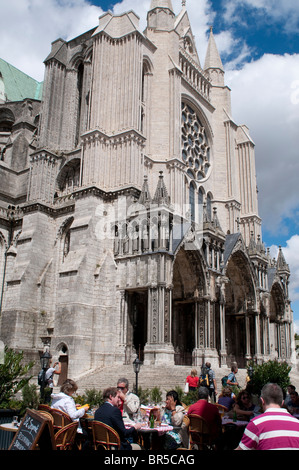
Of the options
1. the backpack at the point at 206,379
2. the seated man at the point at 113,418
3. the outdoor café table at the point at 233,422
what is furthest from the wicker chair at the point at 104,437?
the backpack at the point at 206,379

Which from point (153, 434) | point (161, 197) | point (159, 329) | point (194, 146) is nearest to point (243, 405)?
point (153, 434)

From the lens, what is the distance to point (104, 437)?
543 cm

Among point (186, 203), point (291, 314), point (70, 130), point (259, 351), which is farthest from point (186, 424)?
point (291, 314)

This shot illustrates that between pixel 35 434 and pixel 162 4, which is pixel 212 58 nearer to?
pixel 162 4

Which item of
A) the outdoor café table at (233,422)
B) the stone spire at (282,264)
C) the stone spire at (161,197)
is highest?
the stone spire at (161,197)

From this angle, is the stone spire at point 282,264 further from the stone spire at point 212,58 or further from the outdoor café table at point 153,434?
the outdoor café table at point 153,434

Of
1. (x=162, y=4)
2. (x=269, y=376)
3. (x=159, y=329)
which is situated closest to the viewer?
(x=269, y=376)

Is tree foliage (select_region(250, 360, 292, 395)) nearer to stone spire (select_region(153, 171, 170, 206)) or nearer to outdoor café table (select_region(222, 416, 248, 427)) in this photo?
outdoor café table (select_region(222, 416, 248, 427))

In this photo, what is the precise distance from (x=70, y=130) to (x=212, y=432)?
2475cm

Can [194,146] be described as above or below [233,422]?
above

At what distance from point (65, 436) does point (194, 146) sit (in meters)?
27.4

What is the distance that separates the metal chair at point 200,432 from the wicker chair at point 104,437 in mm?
1441

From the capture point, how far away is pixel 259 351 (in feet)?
83.1

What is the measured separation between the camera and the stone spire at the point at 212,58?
1423 inches
